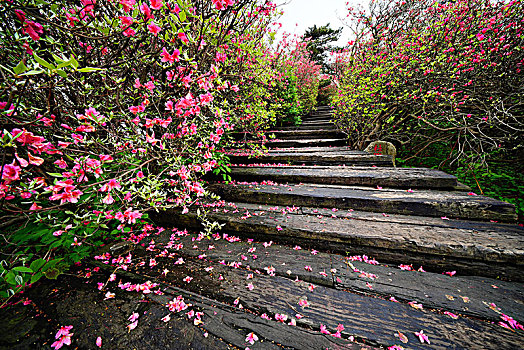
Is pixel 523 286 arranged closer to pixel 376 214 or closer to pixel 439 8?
pixel 376 214

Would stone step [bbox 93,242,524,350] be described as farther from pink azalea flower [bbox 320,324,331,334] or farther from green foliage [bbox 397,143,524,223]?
green foliage [bbox 397,143,524,223]

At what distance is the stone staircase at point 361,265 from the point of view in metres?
1.18

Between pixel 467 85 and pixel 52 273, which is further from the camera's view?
pixel 467 85

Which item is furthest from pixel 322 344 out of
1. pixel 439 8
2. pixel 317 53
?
pixel 317 53

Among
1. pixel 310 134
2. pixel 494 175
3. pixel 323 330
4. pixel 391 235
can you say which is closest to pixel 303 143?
pixel 310 134

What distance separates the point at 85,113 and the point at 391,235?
2.99 m

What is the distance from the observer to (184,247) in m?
2.03

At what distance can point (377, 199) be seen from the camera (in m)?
2.34

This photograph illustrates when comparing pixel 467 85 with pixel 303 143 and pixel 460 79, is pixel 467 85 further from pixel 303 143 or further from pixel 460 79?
pixel 303 143

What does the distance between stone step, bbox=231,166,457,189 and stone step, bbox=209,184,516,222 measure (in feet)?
0.56

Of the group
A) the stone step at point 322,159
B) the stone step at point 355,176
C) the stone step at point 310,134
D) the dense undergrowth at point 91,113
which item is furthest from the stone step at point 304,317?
the stone step at point 310,134

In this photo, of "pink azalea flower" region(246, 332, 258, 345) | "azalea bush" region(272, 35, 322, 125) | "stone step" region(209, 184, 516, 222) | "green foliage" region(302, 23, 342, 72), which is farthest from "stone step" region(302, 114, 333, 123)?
"green foliage" region(302, 23, 342, 72)

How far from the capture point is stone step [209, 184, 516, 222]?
6.53 ft

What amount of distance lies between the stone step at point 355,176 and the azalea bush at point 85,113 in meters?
1.34
